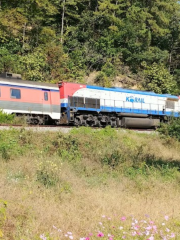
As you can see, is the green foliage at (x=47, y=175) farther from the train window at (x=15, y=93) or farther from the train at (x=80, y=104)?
the train window at (x=15, y=93)

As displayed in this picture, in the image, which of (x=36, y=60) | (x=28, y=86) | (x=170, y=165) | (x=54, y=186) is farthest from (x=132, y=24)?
(x=54, y=186)

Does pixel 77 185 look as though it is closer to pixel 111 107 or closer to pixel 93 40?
pixel 111 107

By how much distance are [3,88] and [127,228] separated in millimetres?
13635

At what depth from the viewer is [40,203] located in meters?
6.10

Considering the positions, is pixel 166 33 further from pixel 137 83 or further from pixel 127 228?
pixel 127 228

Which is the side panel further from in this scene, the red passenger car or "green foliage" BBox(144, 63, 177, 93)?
"green foliage" BBox(144, 63, 177, 93)

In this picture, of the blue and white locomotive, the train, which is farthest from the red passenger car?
the blue and white locomotive

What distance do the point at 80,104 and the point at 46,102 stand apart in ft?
9.69

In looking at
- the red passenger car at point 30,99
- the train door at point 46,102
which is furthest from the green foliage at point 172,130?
the train door at point 46,102

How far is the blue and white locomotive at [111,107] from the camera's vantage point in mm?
20389

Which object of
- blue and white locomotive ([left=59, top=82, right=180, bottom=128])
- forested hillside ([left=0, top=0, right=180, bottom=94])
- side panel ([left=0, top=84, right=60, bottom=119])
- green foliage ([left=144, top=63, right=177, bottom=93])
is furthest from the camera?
green foliage ([left=144, top=63, right=177, bottom=93])

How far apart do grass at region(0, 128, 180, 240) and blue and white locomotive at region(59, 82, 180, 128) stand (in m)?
4.70

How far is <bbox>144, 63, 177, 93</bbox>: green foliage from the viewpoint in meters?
36.2

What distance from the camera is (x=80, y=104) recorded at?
20625mm
